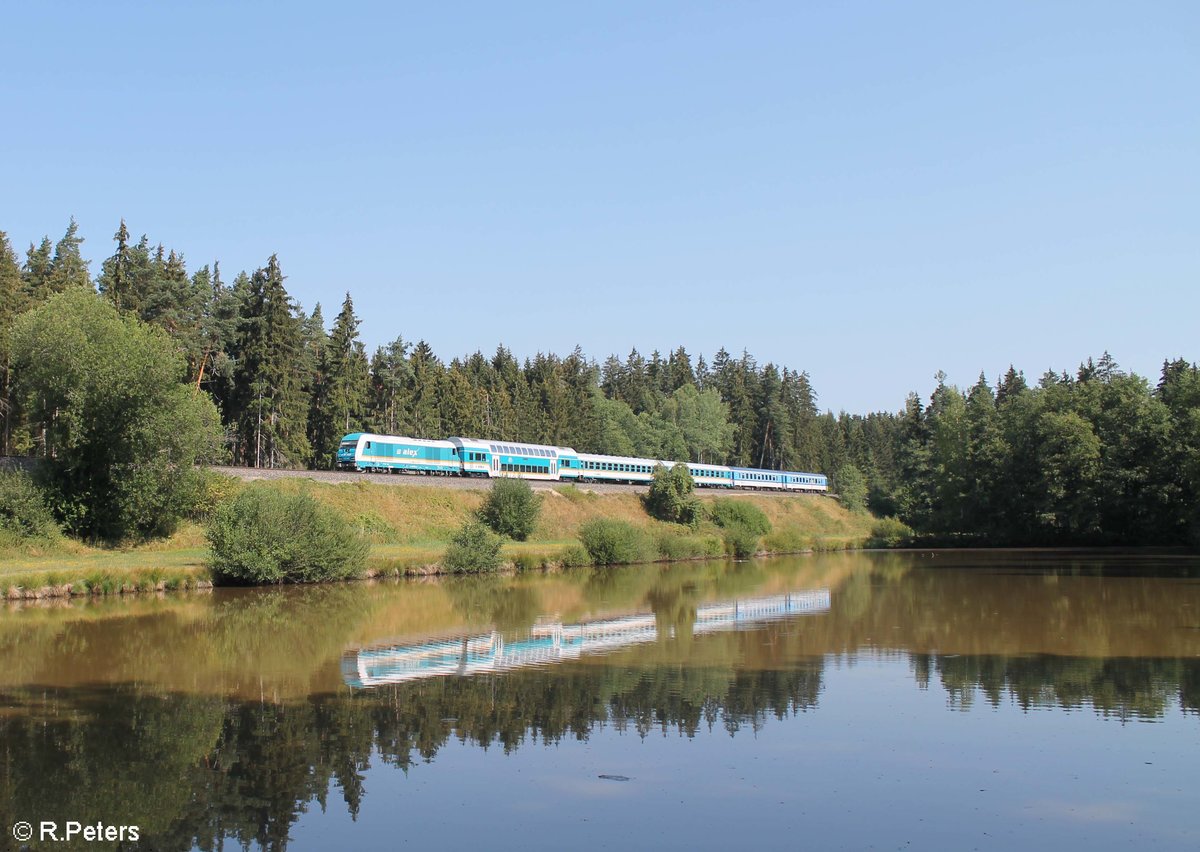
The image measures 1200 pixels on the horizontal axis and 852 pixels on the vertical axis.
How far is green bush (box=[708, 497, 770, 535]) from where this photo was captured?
79375 millimetres

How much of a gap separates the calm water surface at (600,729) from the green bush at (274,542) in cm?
678

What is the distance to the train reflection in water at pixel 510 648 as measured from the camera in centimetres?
2309

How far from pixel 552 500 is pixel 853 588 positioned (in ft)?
101

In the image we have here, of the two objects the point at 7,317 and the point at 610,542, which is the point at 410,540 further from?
the point at 7,317

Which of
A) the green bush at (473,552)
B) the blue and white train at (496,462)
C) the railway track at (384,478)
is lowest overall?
the green bush at (473,552)

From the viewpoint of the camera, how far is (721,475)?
96.1 metres

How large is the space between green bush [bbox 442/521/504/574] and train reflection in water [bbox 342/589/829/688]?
1744 cm

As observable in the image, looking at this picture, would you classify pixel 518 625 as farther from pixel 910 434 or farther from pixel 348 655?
pixel 910 434

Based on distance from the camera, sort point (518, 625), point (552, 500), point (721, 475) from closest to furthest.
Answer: point (518, 625)
point (552, 500)
point (721, 475)

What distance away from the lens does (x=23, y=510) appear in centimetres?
4262

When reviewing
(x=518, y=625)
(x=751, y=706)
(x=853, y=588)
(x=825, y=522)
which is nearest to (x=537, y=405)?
(x=825, y=522)

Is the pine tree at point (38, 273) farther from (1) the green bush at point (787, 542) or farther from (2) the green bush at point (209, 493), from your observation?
(1) the green bush at point (787, 542)

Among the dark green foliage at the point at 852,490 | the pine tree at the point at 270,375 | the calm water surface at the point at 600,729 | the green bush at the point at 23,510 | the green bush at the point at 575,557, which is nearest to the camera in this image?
the calm water surface at the point at 600,729

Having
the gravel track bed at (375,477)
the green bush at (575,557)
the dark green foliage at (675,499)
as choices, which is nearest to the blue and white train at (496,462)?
the gravel track bed at (375,477)
